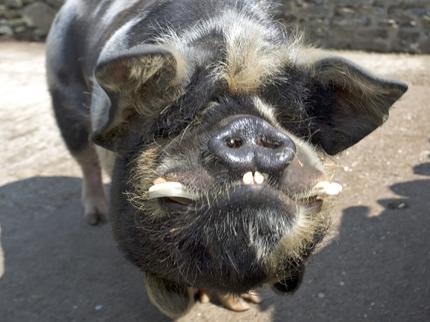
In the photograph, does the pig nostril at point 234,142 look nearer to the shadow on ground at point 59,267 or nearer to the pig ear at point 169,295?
the pig ear at point 169,295

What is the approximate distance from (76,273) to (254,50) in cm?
205

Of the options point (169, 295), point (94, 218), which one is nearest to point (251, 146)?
point (169, 295)

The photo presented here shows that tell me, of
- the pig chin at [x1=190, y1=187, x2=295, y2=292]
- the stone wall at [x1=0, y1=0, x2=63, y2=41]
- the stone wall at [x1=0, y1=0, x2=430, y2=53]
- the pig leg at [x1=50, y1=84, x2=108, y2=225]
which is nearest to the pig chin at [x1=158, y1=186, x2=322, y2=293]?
the pig chin at [x1=190, y1=187, x2=295, y2=292]

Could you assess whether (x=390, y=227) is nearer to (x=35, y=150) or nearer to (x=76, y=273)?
(x=76, y=273)

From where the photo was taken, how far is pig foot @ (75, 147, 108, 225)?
3.82 m

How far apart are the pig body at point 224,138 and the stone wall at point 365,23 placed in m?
4.56

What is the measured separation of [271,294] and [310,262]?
0.91 ft

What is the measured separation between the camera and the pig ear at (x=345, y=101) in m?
1.77

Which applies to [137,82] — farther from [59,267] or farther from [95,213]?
[95,213]

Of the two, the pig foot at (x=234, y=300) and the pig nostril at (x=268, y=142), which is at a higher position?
the pig nostril at (x=268, y=142)

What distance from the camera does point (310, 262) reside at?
311 cm

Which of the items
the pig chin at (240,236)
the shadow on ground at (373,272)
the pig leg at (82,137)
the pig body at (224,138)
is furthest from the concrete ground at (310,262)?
the pig chin at (240,236)

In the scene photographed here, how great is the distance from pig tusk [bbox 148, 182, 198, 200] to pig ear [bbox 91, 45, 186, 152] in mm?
282

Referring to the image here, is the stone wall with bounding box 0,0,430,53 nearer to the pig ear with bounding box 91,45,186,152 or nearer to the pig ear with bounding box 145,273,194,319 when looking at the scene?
the pig ear with bounding box 145,273,194,319
